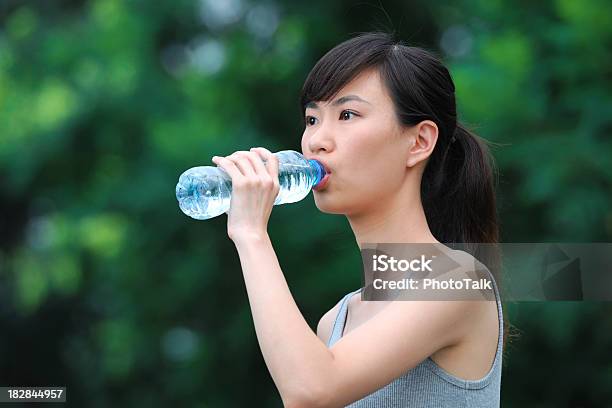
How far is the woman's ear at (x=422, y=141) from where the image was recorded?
7.01 feet

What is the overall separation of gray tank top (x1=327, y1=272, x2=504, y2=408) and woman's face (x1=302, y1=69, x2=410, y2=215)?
364 millimetres

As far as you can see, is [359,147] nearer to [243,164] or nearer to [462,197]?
[243,164]

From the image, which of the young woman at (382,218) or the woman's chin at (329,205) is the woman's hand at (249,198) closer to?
the young woman at (382,218)

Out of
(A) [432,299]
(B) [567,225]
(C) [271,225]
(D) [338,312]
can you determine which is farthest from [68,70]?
(A) [432,299]

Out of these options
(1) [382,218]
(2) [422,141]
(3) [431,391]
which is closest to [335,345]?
(3) [431,391]

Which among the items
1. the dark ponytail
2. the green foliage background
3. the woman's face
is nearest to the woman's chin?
the woman's face

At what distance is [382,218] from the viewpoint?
212cm

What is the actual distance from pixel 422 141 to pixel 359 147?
181 mm

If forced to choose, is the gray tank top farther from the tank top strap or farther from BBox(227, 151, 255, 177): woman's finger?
BBox(227, 151, 255, 177): woman's finger

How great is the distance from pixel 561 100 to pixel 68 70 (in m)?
2.96

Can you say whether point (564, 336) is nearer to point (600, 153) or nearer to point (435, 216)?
point (600, 153)

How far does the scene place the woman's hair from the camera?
2.12m

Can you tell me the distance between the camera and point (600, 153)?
14.9ft

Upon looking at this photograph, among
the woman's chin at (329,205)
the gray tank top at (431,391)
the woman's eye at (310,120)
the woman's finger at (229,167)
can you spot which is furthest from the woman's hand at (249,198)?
the gray tank top at (431,391)
